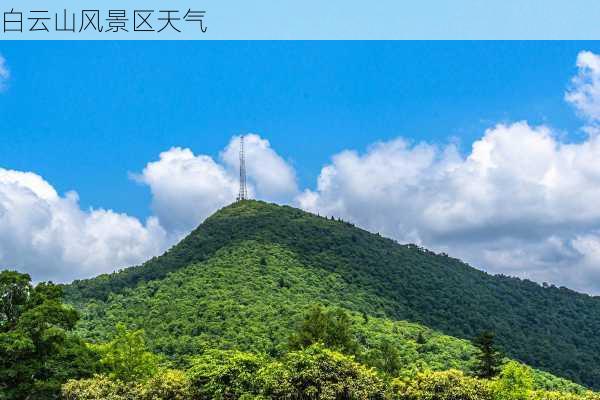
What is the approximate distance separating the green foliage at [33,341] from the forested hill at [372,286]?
29.4 m

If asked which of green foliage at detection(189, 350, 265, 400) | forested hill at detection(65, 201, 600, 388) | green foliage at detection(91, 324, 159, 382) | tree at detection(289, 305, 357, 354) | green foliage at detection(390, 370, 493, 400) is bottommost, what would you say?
green foliage at detection(390, 370, 493, 400)

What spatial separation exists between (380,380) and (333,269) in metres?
54.2

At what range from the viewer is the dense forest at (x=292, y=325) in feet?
108

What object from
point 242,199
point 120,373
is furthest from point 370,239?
point 120,373

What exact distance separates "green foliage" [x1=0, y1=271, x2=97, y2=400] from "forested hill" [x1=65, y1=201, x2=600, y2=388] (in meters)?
29.4

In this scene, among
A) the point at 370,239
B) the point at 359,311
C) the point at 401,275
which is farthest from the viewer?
the point at 370,239

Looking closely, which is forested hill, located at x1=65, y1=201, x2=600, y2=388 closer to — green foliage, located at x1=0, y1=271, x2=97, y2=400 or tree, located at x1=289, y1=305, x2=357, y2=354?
tree, located at x1=289, y1=305, x2=357, y2=354

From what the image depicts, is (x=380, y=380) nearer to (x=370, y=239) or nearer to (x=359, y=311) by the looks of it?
(x=359, y=311)

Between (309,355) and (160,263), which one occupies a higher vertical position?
(160,263)

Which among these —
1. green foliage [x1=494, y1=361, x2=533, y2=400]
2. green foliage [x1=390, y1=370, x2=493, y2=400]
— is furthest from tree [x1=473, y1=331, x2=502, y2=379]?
green foliage [x1=390, y1=370, x2=493, y2=400]

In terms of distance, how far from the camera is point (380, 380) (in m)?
33.1

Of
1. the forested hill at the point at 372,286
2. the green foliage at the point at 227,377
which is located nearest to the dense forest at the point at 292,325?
the green foliage at the point at 227,377

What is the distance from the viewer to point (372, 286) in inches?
3376

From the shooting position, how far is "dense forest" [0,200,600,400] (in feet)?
108
